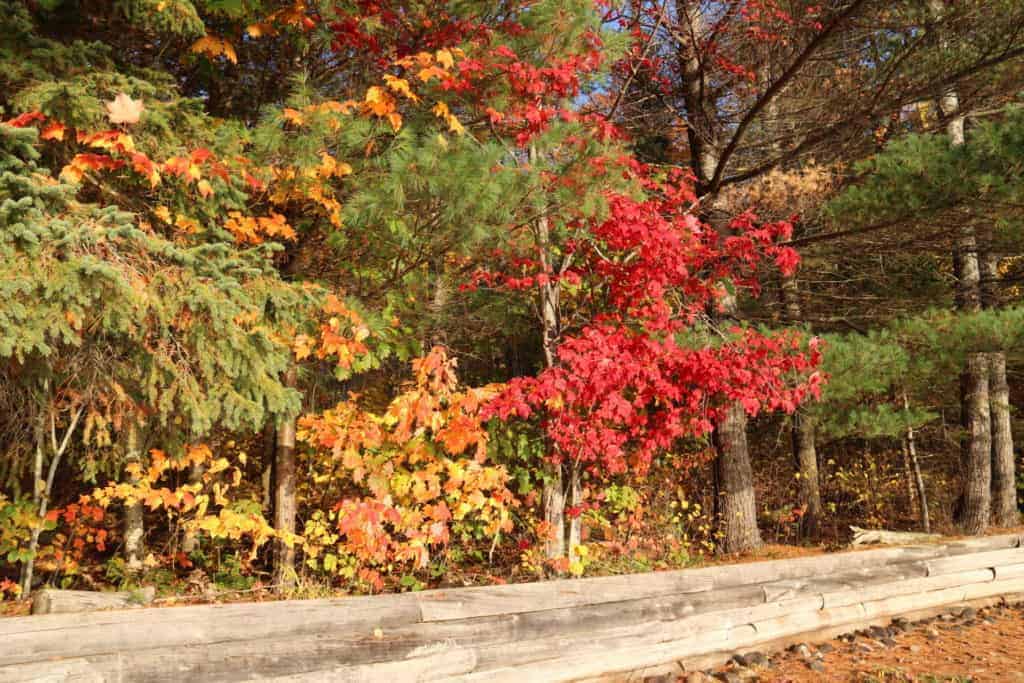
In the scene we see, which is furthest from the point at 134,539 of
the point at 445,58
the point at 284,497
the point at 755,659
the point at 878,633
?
the point at 878,633

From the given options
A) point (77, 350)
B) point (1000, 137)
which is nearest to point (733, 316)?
point (1000, 137)

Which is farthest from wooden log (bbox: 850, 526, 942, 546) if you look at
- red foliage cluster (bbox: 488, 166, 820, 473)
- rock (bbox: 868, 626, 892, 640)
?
rock (bbox: 868, 626, 892, 640)

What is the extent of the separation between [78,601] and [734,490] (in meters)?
7.04

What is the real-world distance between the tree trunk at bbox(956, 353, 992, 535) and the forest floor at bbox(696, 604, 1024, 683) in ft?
13.3

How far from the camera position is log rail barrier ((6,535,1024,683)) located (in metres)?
3.13

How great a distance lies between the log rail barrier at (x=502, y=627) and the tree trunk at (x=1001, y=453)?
4948 mm

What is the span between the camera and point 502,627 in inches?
167

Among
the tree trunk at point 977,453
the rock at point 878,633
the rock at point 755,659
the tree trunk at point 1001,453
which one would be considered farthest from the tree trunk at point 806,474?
the rock at point 755,659

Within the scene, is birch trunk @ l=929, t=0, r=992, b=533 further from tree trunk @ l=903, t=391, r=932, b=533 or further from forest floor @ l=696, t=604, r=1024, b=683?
forest floor @ l=696, t=604, r=1024, b=683

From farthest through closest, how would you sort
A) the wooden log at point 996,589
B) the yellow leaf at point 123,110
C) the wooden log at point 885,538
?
1. the wooden log at point 885,538
2. the wooden log at point 996,589
3. the yellow leaf at point 123,110

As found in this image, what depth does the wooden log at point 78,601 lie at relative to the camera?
3.67m

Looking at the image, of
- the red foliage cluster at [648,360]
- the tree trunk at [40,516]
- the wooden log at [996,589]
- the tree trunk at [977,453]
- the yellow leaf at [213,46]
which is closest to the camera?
the yellow leaf at [213,46]

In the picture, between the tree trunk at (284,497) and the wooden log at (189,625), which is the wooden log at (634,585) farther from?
the tree trunk at (284,497)

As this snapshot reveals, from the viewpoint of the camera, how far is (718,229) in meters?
8.63
